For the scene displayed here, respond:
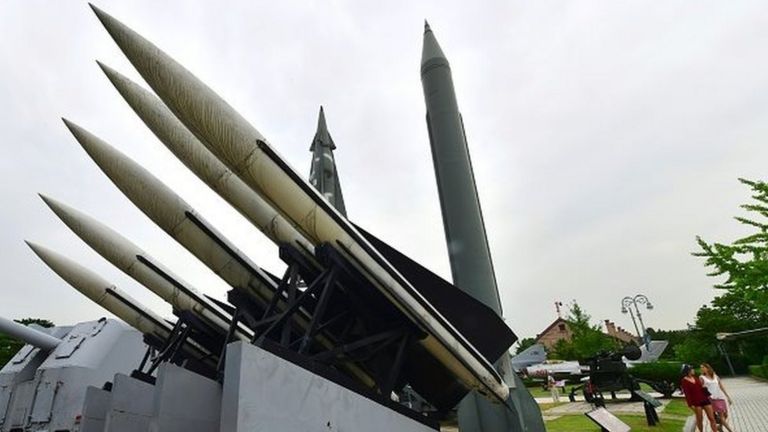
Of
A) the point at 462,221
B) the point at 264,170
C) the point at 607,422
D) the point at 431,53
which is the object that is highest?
the point at 431,53

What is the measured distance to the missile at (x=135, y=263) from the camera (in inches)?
267

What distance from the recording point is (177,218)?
6164 mm

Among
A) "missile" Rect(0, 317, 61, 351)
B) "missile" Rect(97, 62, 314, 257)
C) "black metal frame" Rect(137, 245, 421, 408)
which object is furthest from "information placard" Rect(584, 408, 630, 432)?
"missile" Rect(0, 317, 61, 351)

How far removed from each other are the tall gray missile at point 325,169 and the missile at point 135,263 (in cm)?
495

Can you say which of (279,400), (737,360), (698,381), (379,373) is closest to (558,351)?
(737,360)

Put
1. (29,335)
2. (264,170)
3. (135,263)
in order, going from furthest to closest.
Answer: (29,335)
(135,263)
(264,170)

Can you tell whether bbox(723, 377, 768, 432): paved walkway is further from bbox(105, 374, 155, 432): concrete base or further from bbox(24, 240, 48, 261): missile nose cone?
bbox(24, 240, 48, 261): missile nose cone

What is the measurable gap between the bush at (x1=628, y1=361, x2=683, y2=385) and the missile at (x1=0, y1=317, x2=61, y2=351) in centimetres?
1558

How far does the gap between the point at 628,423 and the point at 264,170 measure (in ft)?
23.1

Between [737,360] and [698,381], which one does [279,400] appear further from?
[737,360]

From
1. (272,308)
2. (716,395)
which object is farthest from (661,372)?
(272,308)

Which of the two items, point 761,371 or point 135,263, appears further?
point 761,371

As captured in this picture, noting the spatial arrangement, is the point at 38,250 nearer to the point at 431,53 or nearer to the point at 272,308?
the point at 272,308

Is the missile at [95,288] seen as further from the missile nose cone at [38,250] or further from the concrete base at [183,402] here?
the concrete base at [183,402]
